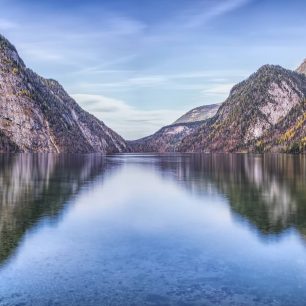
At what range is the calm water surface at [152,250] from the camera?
21.1 metres

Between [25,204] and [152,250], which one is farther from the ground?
[25,204]

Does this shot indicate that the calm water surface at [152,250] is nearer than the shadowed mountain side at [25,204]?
Yes

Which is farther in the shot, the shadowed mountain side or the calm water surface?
the shadowed mountain side

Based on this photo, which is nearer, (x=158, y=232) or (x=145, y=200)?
(x=158, y=232)

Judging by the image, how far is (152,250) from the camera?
97.6 ft

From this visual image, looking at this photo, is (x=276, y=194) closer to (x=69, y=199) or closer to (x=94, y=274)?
(x=69, y=199)

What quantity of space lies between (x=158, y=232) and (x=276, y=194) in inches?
1128

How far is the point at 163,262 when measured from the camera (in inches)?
1051

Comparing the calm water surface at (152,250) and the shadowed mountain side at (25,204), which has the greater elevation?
the shadowed mountain side at (25,204)

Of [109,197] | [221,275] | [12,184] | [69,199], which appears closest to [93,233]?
[221,275]

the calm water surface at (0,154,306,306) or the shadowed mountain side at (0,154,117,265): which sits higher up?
the shadowed mountain side at (0,154,117,265)

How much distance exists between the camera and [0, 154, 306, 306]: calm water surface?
21125mm

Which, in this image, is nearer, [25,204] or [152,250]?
[152,250]

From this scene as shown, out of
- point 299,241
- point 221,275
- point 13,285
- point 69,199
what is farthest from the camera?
point 69,199
